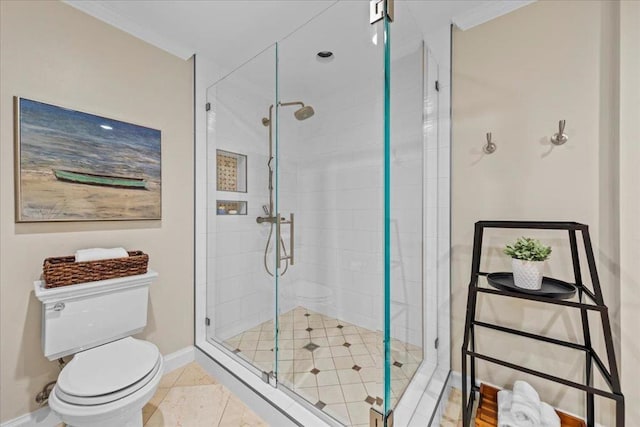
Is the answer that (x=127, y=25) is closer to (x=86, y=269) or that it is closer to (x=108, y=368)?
(x=86, y=269)

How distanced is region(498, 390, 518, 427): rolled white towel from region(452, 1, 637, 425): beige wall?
160 mm

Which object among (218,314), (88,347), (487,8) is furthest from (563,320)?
(88,347)

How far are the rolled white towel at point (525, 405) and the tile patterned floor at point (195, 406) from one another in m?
1.29

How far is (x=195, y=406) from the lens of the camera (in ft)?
5.23

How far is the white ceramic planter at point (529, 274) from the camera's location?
1.19m

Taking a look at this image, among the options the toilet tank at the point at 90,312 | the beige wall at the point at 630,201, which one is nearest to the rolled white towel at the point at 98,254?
the toilet tank at the point at 90,312

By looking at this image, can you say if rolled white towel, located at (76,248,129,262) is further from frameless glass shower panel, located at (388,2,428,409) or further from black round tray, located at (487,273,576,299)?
black round tray, located at (487,273,576,299)

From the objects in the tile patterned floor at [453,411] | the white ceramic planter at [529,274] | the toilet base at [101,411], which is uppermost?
the white ceramic planter at [529,274]

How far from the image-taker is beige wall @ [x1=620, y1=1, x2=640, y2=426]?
1174 mm

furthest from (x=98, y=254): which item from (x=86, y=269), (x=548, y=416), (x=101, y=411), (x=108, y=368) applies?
(x=548, y=416)

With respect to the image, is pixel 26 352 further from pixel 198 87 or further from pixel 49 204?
pixel 198 87

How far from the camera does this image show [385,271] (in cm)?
113

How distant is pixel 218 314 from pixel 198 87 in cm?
181

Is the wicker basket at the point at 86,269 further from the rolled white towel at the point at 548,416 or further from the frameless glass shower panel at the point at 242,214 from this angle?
the rolled white towel at the point at 548,416
